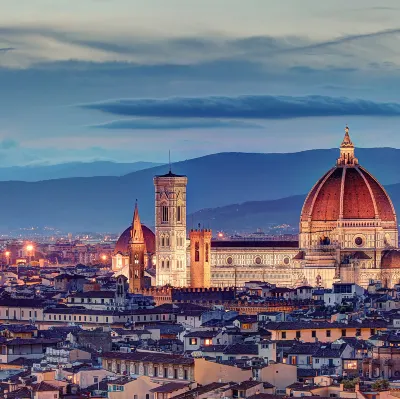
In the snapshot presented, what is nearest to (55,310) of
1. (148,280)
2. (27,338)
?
(27,338)

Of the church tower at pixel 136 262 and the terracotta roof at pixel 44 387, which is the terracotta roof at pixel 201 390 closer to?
the terracotta roof at pixel 44 387

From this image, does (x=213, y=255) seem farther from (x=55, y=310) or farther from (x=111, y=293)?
(x=55, y=310)

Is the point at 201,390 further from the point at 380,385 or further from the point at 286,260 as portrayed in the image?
the point at 286,260

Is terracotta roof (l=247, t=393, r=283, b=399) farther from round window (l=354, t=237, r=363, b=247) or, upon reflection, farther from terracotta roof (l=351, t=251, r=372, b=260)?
round window (l=354, t=237, r=363, b=247)

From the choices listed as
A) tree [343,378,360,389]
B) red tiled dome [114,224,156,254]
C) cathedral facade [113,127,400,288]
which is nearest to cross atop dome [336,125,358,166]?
cathedral facade [113,127,400,288]

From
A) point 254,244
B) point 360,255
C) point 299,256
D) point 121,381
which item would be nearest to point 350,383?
point 121,381
